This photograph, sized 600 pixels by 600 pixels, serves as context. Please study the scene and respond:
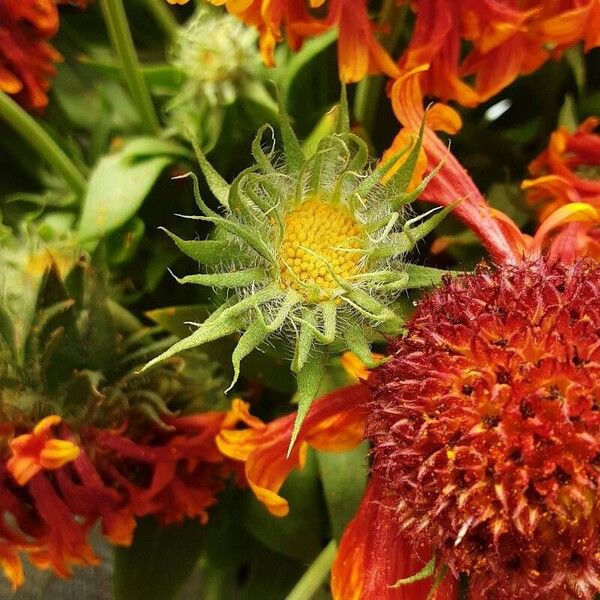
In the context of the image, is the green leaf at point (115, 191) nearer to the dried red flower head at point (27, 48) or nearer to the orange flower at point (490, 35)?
the dried red flower head at point (27, 48)

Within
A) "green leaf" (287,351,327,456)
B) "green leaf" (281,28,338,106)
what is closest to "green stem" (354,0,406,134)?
"green leaf" (281,28,338,106)

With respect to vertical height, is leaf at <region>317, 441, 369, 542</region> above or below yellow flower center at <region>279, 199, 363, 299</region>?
below

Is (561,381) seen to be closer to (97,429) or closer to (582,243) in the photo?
(582,243)

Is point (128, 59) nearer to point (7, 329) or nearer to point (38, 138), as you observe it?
point (38, 138)

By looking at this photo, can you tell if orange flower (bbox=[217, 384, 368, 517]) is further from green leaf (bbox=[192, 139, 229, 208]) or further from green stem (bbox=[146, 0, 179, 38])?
green stem (bbox=[146, 0, 179, 38])

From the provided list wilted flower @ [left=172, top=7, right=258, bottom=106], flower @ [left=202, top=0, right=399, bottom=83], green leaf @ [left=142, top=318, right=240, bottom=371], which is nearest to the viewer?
green leaf @ [left=142, top=318, right=240, bottom=371]

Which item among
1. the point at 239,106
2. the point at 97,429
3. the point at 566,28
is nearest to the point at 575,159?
the point at 566,28

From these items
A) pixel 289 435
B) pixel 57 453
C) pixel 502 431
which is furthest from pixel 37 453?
pixel 502 431
